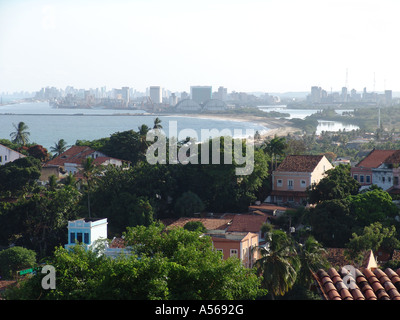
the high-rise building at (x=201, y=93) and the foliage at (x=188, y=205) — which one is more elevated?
the high-rise building at (x=201, y=93)

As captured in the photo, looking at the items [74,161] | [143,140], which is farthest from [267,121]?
[143,140]

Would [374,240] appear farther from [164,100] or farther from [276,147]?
[164,100]

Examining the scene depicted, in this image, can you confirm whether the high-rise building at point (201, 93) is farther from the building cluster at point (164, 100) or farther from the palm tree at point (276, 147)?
the palm tree at point (276, 147)

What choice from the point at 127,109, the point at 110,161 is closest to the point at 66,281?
the point at 110,161

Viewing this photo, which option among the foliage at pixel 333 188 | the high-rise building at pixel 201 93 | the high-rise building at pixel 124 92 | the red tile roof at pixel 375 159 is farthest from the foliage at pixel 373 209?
the high-rise building at pixel 124 92

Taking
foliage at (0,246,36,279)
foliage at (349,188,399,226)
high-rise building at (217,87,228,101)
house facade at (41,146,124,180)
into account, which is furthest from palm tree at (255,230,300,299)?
high-rise building at (217,87,228,101)

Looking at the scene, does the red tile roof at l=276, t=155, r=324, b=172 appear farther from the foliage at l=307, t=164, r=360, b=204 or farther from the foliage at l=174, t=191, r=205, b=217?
the foliage at l=174, t=191, r=205, b=217
